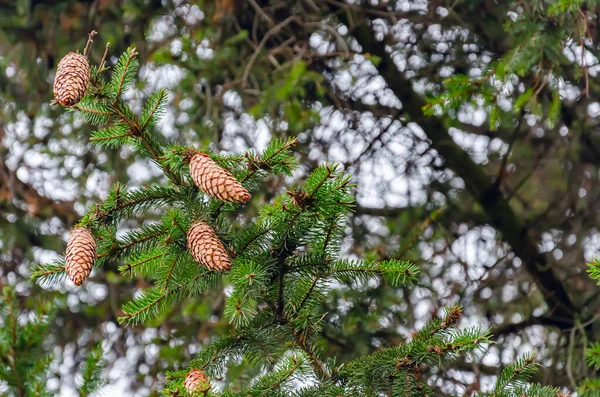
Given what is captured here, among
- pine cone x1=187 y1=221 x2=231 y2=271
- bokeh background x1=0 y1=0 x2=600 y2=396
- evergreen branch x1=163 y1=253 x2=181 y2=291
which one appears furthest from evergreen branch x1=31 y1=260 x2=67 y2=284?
bokeh background x1=0 y1=0 x2=600 y2=396

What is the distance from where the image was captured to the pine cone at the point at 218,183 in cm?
137

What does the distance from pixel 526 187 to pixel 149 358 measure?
2812 mm

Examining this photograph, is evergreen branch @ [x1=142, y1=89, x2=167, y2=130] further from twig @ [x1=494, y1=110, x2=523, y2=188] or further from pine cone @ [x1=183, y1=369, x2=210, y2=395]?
twig @ [x1=494, y1=110, x2=523, y2=188]

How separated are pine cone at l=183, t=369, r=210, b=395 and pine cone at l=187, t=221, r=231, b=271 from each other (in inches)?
8.3

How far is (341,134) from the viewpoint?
4105 mm

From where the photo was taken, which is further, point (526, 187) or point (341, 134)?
point (526, 187)

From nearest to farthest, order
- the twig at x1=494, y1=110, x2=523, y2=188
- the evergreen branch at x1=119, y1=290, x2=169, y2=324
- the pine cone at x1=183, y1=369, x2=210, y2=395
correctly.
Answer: the pine cone at x1=183, y1=369, x2=210, y2=395 → the evergreen branch at x1=119, y1=290, x2=169, y2=324 → the twig at x1=494, y1=110, x2=523, y2=188

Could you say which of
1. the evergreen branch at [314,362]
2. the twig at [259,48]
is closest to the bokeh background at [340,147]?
the twig at [259,48]

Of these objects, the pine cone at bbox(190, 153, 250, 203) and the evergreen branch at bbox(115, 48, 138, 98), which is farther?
the evergreen branch at bbox(115, 48, 138, 98)

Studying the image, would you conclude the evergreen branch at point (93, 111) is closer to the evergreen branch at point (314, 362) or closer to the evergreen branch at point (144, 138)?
the evergreen branch at point (144, 138)

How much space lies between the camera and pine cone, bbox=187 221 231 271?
1.40 meters

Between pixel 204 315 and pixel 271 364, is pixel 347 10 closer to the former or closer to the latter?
pixel 204 315

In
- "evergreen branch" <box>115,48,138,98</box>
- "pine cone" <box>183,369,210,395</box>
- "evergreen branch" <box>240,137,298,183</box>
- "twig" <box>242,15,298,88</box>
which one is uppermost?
"twig" <box>242,15,298,88</box>

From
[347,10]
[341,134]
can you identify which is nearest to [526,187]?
[341,134]
